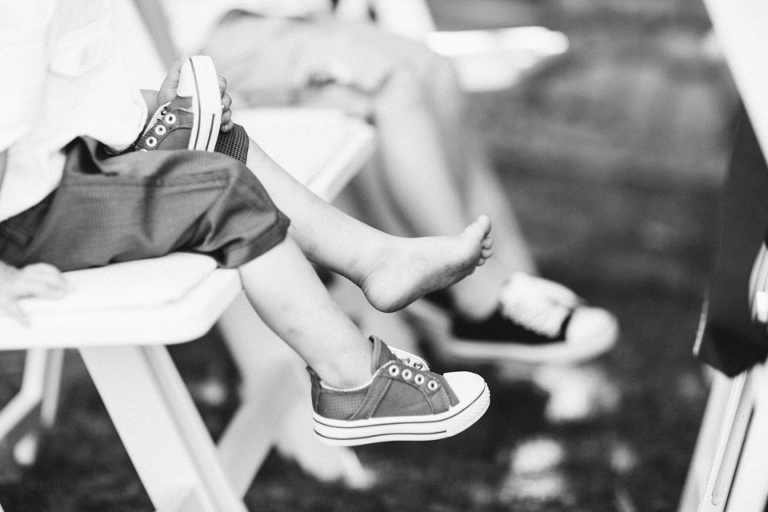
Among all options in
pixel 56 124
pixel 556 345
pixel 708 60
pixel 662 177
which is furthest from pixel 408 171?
pixel 708 60

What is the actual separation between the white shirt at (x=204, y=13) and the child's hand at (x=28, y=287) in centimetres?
34

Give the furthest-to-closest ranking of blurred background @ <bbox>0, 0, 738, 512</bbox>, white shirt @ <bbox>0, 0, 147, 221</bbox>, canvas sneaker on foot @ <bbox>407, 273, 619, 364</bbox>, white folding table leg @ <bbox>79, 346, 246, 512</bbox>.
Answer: canvas sneaker on foot @ <bbox>407, 273, 619, 364</bbox> < blurred background @ <bbox>0, 0, 738, 512</bbox> < white folding table leg @ <bbox>79, 346, 246, 512</bbox> < white shirt @ <bbox>0, 0, 147, 221</bbox>

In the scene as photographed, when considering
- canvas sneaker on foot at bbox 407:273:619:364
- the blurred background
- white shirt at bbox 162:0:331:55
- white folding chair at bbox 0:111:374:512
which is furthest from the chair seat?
canvas sneaker on foot at bbox 407:273:619:364

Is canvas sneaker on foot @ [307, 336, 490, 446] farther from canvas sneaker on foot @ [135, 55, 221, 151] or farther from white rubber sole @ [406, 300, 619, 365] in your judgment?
white rubber sole @ [406, 300, 619, 365]

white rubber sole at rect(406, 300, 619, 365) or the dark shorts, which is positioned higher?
the dark shorts

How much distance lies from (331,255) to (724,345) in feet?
1.15

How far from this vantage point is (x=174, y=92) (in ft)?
1.75

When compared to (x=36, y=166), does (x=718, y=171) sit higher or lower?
lower

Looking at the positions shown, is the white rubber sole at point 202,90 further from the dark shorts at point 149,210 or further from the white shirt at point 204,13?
the white shirt at point 204,13

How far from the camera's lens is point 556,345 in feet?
3.71

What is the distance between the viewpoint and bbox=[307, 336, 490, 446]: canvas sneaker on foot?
54 cm

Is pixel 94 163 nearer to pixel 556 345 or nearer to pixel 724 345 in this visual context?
pixel 724 345

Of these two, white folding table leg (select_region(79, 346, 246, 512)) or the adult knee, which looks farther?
the adult knee

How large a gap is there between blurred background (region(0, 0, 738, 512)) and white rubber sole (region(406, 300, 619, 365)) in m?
0.06
